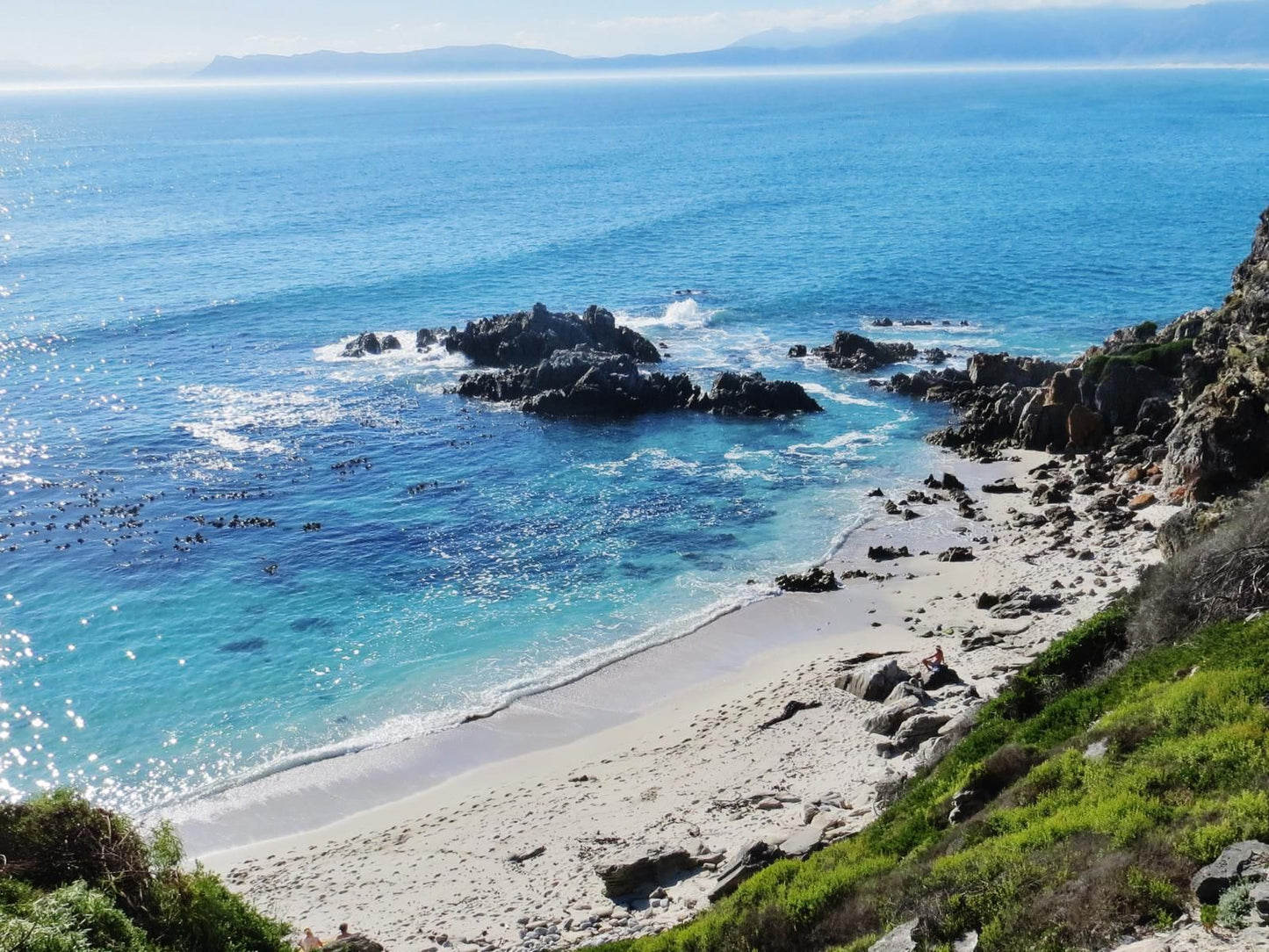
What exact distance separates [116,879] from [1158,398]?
46082 millimetres

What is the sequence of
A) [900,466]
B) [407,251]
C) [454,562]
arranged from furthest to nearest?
[407,251] < [900,466] < [454,562]

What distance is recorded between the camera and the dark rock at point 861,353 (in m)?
65.5

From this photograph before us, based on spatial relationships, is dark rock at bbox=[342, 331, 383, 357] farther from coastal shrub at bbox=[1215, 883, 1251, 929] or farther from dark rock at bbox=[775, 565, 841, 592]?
coastal shrub at bbox=[1215, 883, 1251, 929]

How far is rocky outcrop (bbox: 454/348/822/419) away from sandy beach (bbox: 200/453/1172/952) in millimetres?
19268

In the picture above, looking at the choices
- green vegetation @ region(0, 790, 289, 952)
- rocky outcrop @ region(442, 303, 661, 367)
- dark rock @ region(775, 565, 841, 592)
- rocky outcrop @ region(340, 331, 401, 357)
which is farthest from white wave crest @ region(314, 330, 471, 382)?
green vegetation @ region(0, 790, 289, 952)

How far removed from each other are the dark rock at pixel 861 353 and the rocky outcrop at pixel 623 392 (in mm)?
7400

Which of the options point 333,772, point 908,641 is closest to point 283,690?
point 333,772

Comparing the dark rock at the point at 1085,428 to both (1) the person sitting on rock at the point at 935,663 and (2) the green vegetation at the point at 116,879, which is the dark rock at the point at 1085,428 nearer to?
(1) the person sitting on rock at the point at 935,663

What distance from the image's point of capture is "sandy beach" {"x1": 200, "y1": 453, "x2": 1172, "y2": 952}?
74.6ft

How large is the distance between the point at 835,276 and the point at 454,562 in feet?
186

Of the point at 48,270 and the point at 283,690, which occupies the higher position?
the point at 48,270

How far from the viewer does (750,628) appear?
36594 mm

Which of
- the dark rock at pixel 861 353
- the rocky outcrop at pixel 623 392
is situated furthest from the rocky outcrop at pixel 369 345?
the dark rock at pixel 861 353

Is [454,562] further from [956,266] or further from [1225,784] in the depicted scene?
[956,266]
